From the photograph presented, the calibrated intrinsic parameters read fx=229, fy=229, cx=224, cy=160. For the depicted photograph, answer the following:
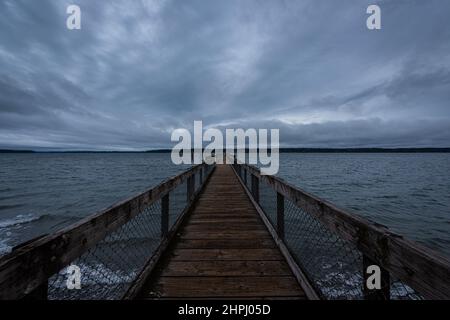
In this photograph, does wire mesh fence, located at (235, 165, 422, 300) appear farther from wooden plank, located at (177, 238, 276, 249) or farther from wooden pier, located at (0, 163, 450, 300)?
wooden plank, located at (177, 238, 276, 249)

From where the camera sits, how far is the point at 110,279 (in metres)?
5.78

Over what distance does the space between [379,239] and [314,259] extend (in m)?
6.15

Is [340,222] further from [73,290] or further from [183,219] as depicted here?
[73,290]

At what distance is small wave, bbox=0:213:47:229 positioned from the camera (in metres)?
11.3

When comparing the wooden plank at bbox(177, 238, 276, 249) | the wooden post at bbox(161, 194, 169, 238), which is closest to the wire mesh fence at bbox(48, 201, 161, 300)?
the wooden post at bbox(161, 194, 169, 238)

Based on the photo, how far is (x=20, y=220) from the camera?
39.9 ft

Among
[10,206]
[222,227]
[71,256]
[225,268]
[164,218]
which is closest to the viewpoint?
[71,256]

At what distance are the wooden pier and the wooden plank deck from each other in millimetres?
13

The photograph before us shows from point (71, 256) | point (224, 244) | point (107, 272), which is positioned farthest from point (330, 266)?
point (71, 256)

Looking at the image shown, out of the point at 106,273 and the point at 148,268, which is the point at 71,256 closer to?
the point at 148,268

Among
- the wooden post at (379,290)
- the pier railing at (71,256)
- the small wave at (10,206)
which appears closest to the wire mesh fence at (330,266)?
the wooden post at (379,290)

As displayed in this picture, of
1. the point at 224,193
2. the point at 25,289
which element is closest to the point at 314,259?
the point at 224,193

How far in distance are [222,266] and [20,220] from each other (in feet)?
46.3
